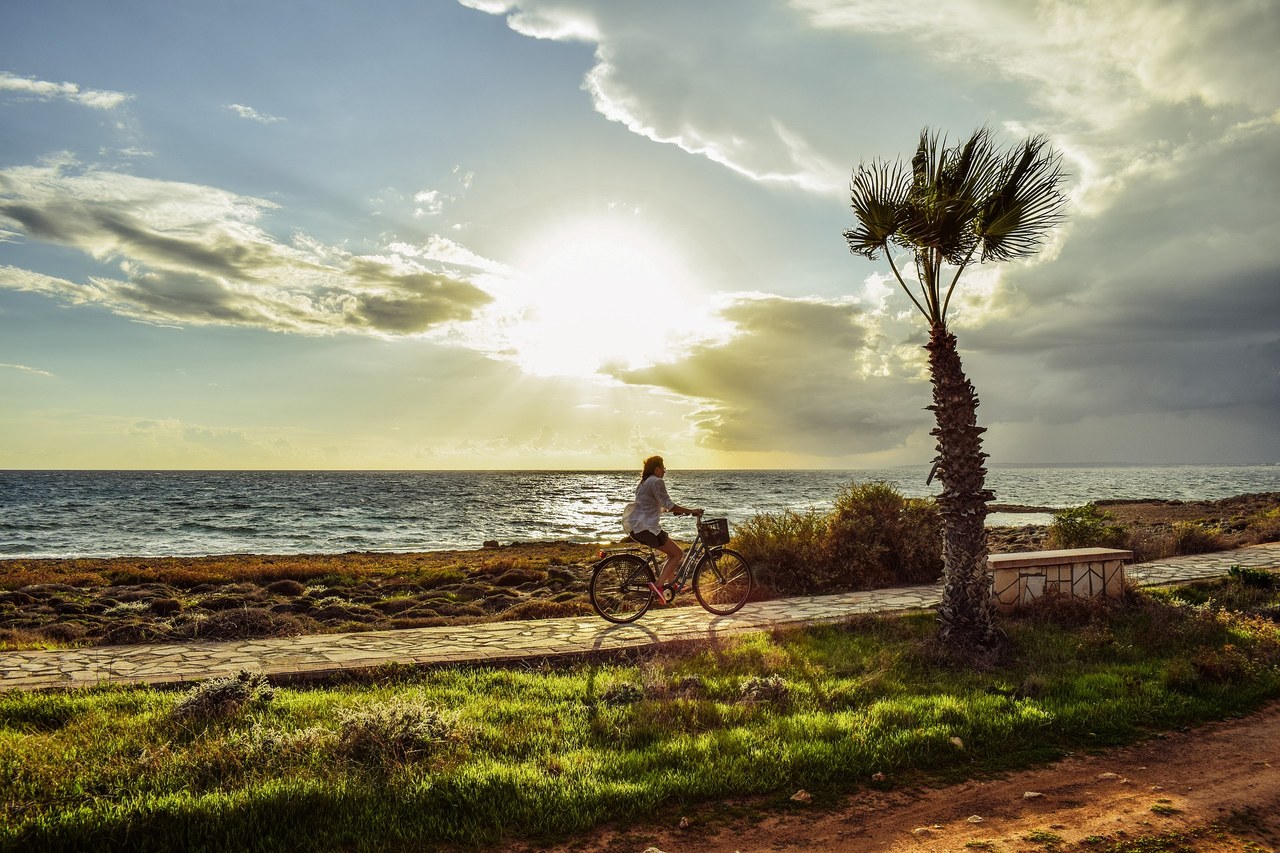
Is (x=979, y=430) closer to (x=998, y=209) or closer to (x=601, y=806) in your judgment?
(x=998, y=209)

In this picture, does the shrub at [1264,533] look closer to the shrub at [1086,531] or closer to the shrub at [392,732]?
the shrub at [1086,531]

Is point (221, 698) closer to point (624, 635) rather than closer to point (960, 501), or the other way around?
point (624, 635)

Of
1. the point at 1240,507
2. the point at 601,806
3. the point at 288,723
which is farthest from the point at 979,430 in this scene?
the point at 1240,507

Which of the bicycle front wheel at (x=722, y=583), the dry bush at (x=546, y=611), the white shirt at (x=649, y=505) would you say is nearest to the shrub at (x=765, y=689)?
the white shirt at (x=649, y=505)

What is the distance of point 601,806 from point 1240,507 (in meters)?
52.5

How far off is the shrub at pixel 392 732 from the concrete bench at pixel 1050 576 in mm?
8426

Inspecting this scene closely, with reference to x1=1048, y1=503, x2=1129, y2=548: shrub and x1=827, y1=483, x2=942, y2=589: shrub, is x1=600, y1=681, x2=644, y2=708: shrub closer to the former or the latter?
x1=827, y1=483, x2=942, y2=589: shrub

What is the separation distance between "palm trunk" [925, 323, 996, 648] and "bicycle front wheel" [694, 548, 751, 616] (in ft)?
10.7

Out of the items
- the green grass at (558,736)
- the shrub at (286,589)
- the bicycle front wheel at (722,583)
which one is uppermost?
the bicycle front wheel at (722,583)

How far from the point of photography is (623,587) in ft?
35.3

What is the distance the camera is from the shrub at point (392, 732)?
5414 mm

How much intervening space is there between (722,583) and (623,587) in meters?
1.77

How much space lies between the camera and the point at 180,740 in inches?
227

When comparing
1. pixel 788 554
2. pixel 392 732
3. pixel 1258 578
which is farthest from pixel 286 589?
pixel 1258 578
